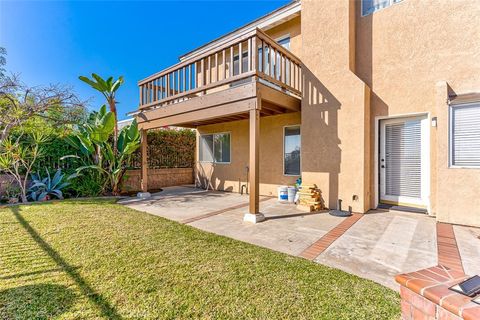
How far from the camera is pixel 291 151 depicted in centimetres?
816

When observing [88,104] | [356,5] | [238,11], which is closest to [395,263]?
[356,5]

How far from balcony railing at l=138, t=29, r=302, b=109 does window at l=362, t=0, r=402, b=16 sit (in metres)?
2.24

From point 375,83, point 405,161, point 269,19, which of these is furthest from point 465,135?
point 269,19

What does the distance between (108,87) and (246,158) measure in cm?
593

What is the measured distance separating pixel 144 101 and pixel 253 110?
5.52 meters

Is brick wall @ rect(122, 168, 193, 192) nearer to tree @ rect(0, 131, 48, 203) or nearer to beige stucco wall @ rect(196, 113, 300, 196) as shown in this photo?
beige stucco wall @ rect(196, 113, 300, 196)

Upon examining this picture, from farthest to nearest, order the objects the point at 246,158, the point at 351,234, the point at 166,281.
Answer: the point at 246,158
the point at 351,234
the point at 166,281

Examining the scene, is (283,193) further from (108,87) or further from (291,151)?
(108,87)

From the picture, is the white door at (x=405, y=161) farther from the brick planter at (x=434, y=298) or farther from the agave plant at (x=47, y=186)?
the agave plant at (x=47, y=186)

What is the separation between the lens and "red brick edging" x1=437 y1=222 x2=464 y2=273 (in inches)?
128

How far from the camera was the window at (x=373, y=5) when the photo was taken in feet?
20.7

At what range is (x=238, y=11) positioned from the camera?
13.2 metres

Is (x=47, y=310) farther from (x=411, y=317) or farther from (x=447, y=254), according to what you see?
(x=447, y=254)

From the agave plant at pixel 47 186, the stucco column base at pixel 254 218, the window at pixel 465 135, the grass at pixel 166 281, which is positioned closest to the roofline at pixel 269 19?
the window at pixel 465 135
